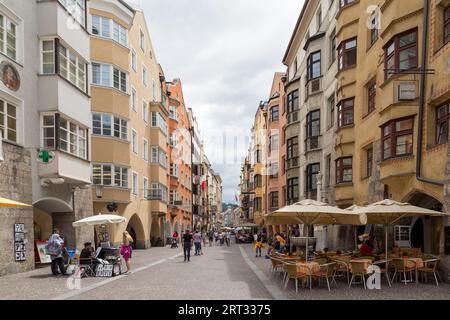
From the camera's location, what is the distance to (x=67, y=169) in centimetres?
1981

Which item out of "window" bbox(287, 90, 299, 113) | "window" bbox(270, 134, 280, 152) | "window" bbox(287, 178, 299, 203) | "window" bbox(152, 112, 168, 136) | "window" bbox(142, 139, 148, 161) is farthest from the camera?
"window" bbox(270, 134, 280, 152)

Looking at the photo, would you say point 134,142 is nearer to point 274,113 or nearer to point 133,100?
point 133,100

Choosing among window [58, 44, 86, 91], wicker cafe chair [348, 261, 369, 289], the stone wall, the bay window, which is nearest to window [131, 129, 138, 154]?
the bay window

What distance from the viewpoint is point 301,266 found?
42.5 feet

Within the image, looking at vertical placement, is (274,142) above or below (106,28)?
below

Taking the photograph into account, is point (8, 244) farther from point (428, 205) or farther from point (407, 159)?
point (428, 205)

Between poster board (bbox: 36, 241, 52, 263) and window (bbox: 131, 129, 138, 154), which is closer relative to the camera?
poster board (bbox: 36, 241, 52, 263)

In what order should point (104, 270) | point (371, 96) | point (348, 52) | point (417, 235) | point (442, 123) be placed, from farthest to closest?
point (348, 52)
point (371, 96)
point (417, 235)
point (104, 270)
point (442, 123)

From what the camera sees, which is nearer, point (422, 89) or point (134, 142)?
point (422, 89)

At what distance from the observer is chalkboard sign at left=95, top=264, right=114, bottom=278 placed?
1641cm

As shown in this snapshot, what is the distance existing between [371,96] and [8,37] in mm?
16247

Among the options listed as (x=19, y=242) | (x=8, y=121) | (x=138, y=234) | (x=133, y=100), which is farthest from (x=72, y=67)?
(x=138, y=234)

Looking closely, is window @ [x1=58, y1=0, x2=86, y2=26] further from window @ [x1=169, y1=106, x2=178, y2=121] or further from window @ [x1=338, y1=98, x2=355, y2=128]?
window @ [x1=169, y1=106, x2=178, y2=121]

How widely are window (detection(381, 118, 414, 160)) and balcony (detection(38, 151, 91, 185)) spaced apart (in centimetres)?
1358
